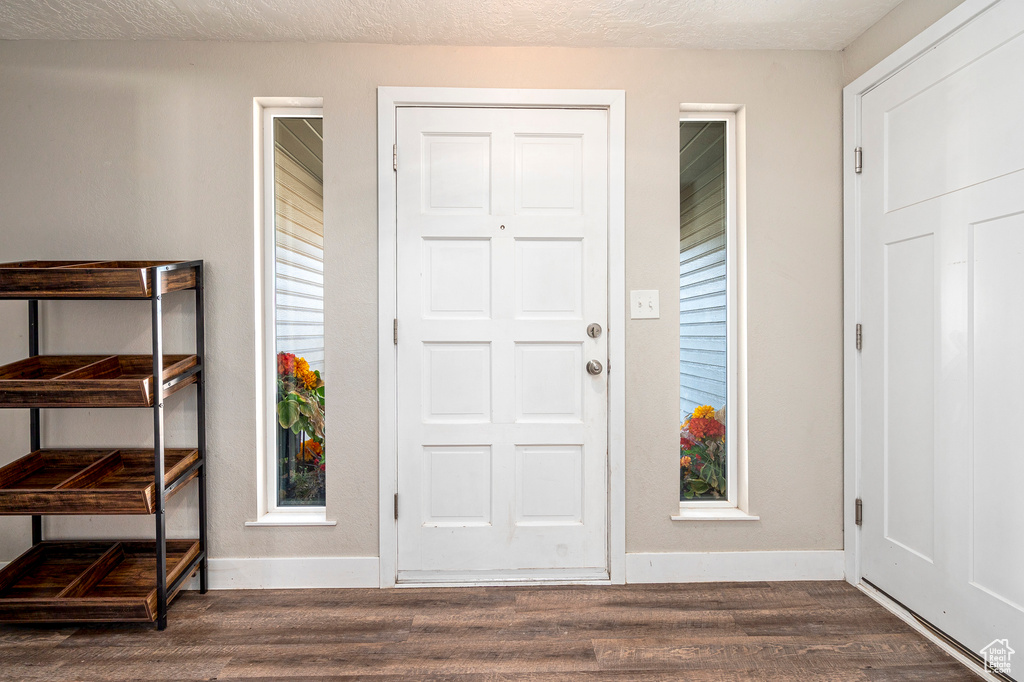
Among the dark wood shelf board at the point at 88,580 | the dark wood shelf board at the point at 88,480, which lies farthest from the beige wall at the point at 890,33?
the dark wood shelf board at the point at 88,580

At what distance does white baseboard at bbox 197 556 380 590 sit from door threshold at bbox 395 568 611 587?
0.16 m

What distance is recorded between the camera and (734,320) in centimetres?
247

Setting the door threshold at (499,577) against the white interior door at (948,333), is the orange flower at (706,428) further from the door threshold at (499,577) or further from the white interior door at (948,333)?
the door threshold at (499,577)

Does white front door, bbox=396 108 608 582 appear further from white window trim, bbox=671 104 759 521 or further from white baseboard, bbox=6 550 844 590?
white window trim, bbox=671 104 759 521

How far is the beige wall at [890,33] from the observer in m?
1.91

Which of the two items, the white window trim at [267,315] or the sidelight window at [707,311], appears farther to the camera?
the sidelight window at [707,311]

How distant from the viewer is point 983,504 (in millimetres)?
1724

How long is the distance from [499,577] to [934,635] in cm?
157

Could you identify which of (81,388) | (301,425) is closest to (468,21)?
(301,425)

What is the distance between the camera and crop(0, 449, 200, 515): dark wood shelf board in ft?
6.17

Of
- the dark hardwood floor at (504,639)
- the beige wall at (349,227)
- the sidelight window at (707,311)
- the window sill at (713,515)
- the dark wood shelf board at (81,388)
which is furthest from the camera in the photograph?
the sidelight window at (707,311)

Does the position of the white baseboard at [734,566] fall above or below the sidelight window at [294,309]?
below

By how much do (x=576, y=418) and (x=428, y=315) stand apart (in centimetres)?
78

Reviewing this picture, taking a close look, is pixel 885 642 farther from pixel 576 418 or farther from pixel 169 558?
pixel 169 558
